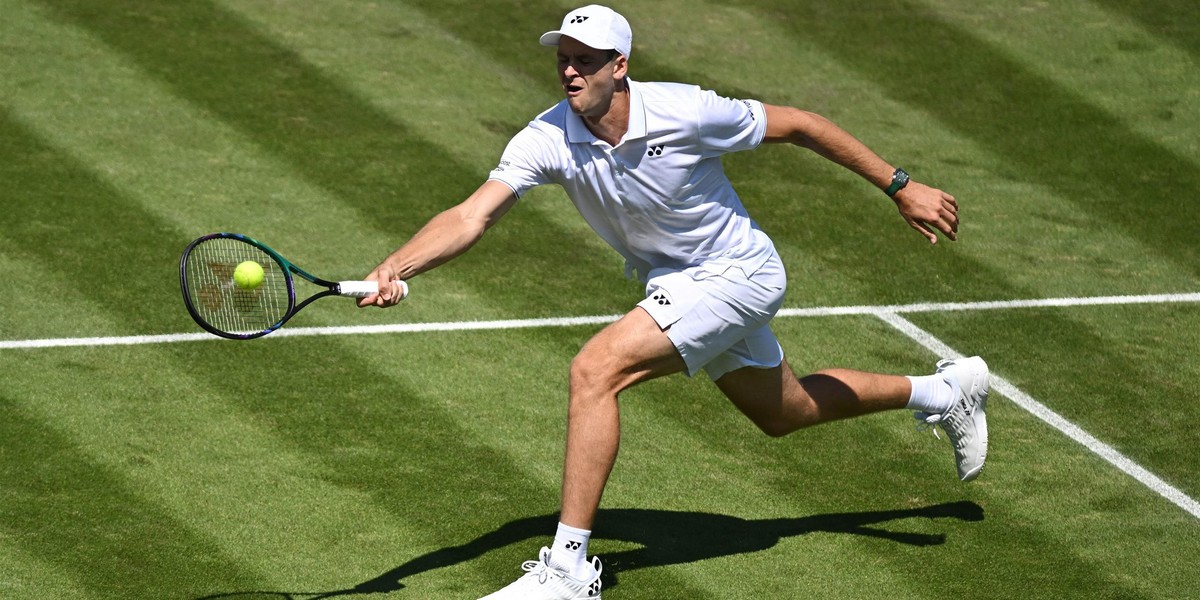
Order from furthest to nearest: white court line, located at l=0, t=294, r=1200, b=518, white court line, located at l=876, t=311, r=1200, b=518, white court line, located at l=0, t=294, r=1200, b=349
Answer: white court line, located at l=0, t=294, r=1200, b=349
white court line, located at l=0, t=294, r=1200, b=518
white court line, located at l=876, t=311, r=1200, b=518

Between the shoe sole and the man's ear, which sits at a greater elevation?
the man's ear

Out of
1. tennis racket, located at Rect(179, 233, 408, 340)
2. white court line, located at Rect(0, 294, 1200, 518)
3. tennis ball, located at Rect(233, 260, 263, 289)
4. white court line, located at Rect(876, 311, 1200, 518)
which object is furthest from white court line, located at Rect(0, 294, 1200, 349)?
tennis ball, located at Rect(233, 260, 263, 289)

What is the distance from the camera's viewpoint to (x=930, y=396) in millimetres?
8164

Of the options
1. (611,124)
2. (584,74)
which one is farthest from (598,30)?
(611,124)

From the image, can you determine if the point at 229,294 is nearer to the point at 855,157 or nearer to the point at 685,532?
the point at 685,532

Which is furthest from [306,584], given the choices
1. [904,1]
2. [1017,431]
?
[904,1]

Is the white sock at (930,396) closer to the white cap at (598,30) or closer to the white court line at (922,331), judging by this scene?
the white court line at (922,331)

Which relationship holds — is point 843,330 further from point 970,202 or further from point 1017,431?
point 970,202

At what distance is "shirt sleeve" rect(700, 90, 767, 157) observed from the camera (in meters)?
7.27

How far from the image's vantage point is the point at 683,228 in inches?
289

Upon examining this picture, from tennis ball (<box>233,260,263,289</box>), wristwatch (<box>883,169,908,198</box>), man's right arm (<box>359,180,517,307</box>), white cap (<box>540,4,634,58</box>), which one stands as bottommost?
tennis ball (<box>233,260,263,289</box>)

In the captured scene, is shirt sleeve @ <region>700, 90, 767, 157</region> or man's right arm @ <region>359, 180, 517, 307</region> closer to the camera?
man's right arm @ <region>359, 180, 517, 307</region>

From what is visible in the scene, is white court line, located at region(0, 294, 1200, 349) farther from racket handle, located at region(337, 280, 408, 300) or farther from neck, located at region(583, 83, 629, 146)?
racket handle, located at region(337, 280, 408, 300)

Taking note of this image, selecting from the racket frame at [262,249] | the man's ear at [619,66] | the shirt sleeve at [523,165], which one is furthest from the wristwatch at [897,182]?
the racket frame at [262,249]
